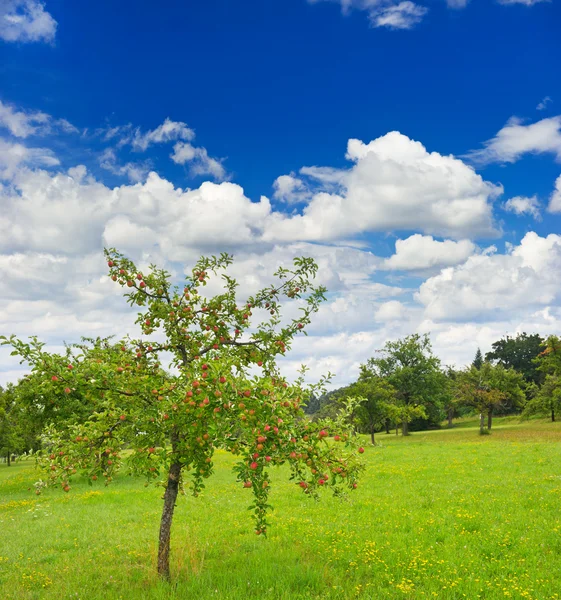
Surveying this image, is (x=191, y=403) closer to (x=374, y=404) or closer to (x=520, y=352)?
(x=374, y=404)

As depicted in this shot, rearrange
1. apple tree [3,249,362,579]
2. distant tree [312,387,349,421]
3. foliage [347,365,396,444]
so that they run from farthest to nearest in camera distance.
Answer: foliage [347,365,396,444] → distant tree [312,387,349,421] → apple tree [3,249,362,579]

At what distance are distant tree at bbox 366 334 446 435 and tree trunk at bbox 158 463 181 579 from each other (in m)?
54.1

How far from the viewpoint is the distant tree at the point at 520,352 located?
366 ft

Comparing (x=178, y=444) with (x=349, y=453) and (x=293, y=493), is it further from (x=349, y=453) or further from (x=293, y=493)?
(x=293, y=493)

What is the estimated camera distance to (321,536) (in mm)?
14633

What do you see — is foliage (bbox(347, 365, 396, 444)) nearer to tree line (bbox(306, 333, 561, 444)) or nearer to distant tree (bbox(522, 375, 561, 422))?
tree line (bbox(306, 333, 561, 444))

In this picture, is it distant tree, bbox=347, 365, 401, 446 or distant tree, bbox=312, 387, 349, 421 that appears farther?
distant tree, bbox=347, 365, 401, 446

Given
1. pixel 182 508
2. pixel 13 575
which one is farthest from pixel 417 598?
pixel 182 508

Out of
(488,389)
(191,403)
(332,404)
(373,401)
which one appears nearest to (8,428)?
(332,404)

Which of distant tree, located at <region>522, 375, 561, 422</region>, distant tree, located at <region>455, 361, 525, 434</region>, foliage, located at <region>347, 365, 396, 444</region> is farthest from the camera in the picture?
distant tree, located at <region>455, 361, 525, 434</region>

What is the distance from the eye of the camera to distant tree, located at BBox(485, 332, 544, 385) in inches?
4395

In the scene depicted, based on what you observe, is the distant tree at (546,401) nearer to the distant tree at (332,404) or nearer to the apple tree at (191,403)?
the distant tree at (332,404)

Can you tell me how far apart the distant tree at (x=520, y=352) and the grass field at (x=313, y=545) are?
97.8m

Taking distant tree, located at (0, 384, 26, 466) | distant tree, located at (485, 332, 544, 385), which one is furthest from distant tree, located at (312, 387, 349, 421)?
distant tree, located at (485, 332, 544, 385)
